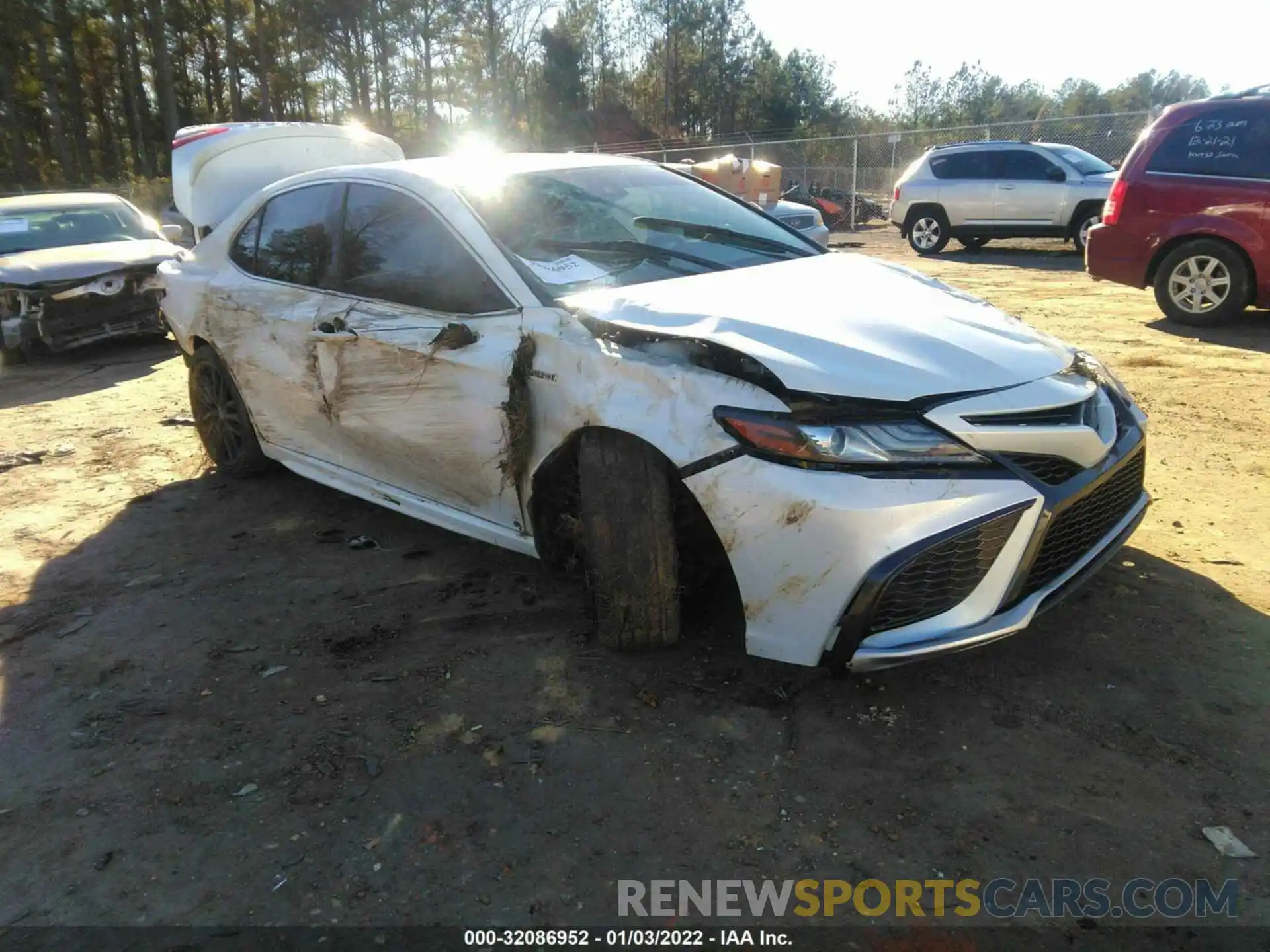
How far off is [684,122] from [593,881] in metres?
58.4

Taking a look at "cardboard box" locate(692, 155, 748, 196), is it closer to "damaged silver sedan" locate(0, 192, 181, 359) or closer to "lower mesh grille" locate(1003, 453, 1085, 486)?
"damaged silver sedan" locate(0, 192, 181, 359)

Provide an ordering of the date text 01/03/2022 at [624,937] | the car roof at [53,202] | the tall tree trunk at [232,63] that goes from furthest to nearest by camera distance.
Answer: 1. the tall tree trunk at [232,63]
2. the car roof at [53,202]
3. the date text 01/03/2022 at [624,937]

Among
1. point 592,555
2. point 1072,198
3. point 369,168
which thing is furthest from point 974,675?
point 1072,198

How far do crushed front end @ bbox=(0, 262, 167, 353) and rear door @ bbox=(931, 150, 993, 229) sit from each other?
11704 millimetres

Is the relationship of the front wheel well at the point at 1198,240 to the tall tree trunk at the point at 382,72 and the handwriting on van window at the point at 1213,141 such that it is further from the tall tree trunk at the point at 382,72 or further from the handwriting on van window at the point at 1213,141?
the tall tree trunk at the point at 382,72

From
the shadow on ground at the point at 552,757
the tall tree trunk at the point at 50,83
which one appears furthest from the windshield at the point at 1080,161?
the tall tree trunk at the point at 50,83

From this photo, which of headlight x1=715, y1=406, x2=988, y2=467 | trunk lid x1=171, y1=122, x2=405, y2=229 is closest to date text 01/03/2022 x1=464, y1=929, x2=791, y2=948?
headlight x1=715, y1=406, x2=988, y2=467

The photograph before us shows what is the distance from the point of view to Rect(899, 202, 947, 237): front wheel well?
14.6 meters

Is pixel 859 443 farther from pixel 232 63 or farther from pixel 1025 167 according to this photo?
pixel 232 63

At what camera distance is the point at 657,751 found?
8.40 ft

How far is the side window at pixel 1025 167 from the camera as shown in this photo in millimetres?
13594

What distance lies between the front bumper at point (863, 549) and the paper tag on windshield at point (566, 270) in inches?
39.4

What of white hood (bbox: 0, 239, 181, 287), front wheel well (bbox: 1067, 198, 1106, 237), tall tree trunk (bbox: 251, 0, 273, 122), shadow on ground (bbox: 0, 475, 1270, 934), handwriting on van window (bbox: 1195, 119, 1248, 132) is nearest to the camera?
shadow on ground (bbox: 0, 475, 1270, 934)

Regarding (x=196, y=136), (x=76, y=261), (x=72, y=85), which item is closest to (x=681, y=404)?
(x=196, y=136)
